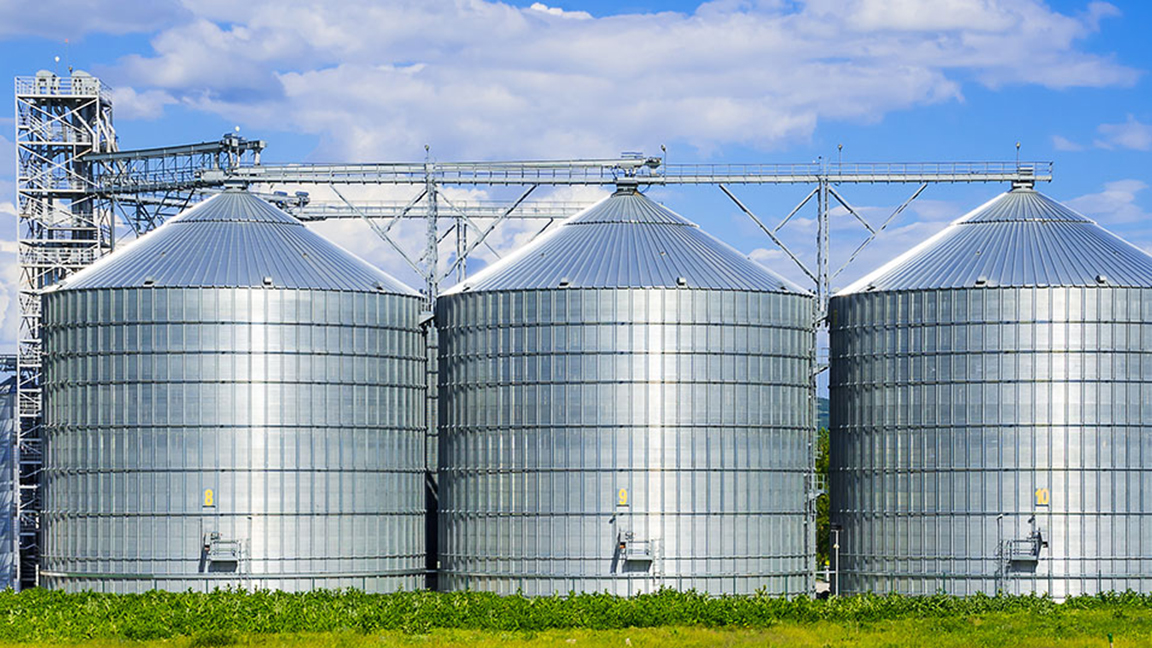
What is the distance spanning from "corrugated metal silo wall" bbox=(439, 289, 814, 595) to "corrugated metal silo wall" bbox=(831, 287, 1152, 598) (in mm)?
6799

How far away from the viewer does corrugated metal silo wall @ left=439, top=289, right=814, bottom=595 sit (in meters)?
98.6

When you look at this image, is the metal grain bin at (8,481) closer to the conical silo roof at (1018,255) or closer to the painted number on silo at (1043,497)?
the conical silo roof at (1018,255)

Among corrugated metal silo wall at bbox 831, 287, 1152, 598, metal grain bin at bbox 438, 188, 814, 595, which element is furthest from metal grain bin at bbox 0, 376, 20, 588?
corrugated metal silo wall at bbox 831, 287, 1152, 598

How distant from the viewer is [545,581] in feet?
325

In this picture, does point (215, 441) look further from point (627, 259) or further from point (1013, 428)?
point (1013, 428)

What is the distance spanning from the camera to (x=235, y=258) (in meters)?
102

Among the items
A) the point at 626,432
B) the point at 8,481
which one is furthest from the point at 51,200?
the point at 626,432

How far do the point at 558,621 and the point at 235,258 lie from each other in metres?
27.7

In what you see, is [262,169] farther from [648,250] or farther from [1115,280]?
[1115,280]

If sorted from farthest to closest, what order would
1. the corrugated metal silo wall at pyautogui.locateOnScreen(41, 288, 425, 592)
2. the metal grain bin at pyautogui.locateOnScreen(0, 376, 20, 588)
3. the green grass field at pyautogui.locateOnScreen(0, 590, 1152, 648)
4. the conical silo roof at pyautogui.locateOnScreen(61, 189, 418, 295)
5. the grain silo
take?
the metal grain bin at pyautogui.locateOnScreen(0, 376, 20, 588)
the conical silo roof at pyautogui.locateOnScreen(61, 189, 418, 295)
the grain silo
the corrugated metal silo wall at pyautogui.locateOnScreen(41, 288, 425, 592)
the green grass field at pyautogui.locateOnScreen(0, 590, 1152, 648)

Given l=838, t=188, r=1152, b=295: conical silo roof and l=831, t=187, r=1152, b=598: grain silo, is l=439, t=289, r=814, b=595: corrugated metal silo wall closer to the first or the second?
l=831, t=187, r=1152, b=598: grain silo

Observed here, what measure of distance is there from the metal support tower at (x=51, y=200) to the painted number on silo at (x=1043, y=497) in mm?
58024

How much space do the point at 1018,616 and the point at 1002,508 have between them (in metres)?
9.05

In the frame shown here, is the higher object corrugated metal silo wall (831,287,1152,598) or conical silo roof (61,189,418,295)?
conical silo roof (61,189,418,295)
